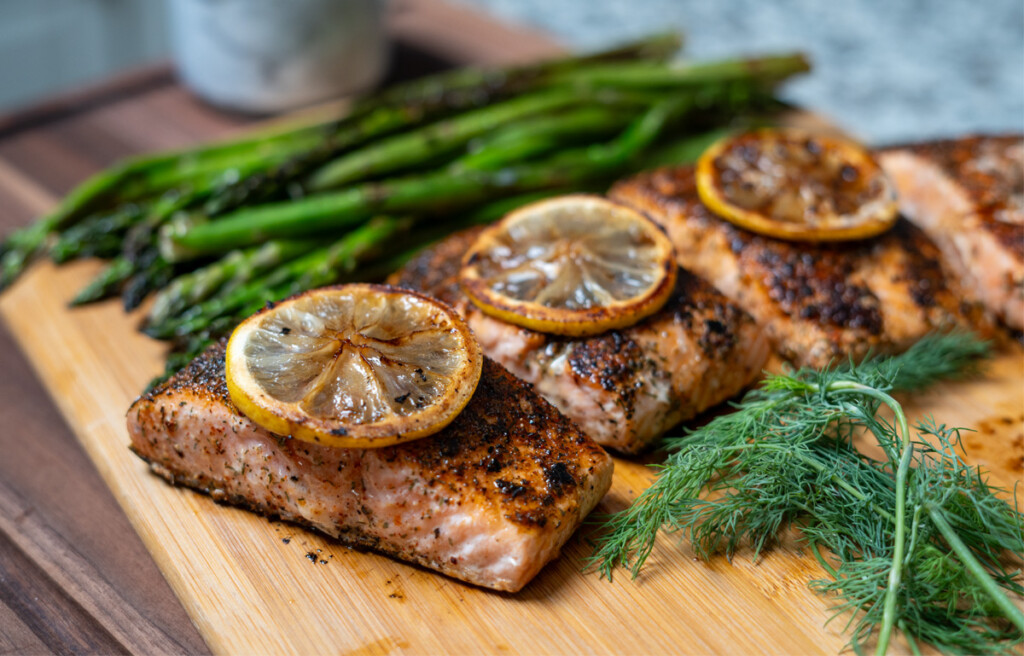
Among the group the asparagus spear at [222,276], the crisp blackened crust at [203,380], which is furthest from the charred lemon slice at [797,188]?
the crisp blackened crust at [203,380]

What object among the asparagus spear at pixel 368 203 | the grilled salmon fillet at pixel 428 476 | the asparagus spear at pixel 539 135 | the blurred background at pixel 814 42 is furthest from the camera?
the blurred background at pixel 814 42

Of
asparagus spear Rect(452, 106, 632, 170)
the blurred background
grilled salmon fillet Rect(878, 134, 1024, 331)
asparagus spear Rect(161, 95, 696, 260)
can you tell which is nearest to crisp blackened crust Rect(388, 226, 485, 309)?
asparagus spear Rect(161, 95, 696, 260)

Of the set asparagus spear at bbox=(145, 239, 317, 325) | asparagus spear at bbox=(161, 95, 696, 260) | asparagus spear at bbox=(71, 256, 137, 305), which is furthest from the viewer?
asparagus spear at bbox=(161, 95, 696, 260)

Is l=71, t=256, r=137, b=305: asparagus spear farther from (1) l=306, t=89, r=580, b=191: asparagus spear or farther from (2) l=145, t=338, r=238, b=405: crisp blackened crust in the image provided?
(2) l=145, t=338, r=238, b=405: crisp blackened crust

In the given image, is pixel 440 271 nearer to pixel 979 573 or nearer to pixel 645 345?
pixel 645 345

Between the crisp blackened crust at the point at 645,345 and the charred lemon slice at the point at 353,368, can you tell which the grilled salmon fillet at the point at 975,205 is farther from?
the charred lemon slice at the point at 353,368

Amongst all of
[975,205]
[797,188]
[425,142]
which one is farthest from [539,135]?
[975,205]
